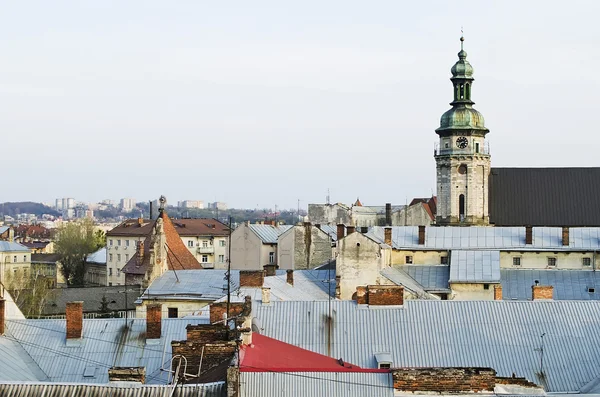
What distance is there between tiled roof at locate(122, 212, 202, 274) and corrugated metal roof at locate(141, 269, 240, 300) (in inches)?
60.5

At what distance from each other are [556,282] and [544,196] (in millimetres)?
27338

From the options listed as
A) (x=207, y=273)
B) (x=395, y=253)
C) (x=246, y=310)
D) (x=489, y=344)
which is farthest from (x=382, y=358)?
(x=395, y=253)

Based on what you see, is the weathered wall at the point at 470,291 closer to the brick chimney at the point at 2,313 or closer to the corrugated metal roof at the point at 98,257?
the brick chimney at the point at 2,313

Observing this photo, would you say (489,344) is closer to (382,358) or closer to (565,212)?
(382,358)

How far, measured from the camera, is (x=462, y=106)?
9131cm

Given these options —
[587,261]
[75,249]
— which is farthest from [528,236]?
[75,249]

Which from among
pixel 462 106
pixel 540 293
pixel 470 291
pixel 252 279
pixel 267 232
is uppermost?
pixel 462 106

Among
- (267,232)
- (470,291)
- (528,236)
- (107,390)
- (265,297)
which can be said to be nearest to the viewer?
(107,390)

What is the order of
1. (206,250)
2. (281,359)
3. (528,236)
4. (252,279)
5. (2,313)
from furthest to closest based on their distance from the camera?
(206,250) < (528,236) < (252,279) < (2,313) < (281,359)

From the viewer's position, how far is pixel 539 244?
65438 millimetres

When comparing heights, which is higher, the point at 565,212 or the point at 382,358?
the point at 565,212

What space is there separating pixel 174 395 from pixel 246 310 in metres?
6.55

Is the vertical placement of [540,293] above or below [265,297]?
above

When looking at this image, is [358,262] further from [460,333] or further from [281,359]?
[281,359]
